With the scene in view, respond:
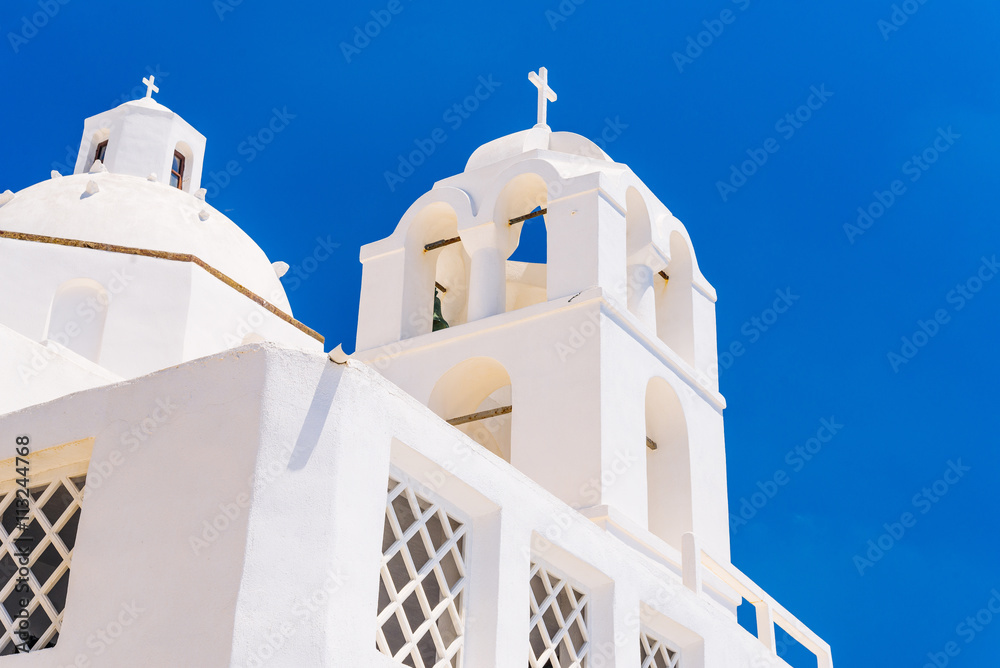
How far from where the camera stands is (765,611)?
30.8 ft

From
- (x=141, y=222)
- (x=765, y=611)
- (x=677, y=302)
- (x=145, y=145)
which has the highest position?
(x=145, y=145)

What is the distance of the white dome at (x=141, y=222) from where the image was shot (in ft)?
46.0

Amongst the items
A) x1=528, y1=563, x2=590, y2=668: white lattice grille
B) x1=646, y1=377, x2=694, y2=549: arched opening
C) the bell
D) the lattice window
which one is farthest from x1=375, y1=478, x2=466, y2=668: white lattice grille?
the bell

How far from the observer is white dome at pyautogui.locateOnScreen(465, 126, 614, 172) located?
13.1 m

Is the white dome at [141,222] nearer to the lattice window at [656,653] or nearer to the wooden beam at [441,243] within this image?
the wooden beam at [441,243]

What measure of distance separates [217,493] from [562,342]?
5.93 meters

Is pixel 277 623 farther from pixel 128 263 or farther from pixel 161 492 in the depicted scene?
pixel 128 263

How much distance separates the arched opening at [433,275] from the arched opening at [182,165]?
526 cm

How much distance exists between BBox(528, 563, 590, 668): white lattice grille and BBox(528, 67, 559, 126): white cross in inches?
290

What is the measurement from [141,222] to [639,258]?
18.9 feet

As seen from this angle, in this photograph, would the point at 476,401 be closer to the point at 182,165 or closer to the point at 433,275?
the point at 433,275

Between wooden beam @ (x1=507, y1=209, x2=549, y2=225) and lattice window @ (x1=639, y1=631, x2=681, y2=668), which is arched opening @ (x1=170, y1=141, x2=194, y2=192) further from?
lattice window @ (x1=639, y1=631, x2=681, y2=668)

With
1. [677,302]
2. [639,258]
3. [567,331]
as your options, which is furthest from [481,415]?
[677,302]

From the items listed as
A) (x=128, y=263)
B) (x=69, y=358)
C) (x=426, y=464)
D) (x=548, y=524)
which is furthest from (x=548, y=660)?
(x=128, y=263)
